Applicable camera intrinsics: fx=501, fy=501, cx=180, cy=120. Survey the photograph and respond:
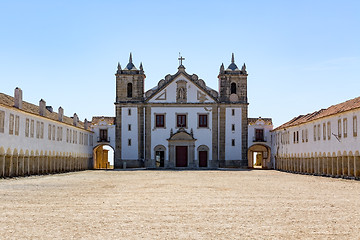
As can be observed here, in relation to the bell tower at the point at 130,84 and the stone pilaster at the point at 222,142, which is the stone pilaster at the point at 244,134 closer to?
the stone pilaster at the point at 222,142

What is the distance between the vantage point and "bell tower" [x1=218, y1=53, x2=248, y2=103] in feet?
181

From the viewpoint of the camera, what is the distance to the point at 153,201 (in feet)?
49.0

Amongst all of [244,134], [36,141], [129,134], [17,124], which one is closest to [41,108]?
[36,141]

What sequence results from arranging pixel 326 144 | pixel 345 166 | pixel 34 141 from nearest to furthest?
1. pixel 345 166
2. pixel 326 144
3. pixel 34 141

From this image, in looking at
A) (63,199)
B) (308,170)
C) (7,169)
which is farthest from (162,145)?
(63,199)

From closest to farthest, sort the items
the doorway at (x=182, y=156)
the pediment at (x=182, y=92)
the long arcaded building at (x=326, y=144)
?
the long arcaded building at (x=326, y=144)
the doorway at (x=182, y=156)
the pediment at (x=182, y=92)

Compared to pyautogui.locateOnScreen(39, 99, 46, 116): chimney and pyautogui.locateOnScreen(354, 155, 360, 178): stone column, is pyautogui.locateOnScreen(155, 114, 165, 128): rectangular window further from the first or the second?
pyautogui.locateOnScreen(354, 155, 360, 178): stone column

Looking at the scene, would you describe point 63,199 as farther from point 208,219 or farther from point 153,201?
point 208,219

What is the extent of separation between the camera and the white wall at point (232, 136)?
54250mm

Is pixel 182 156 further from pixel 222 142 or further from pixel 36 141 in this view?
pixel 36 141

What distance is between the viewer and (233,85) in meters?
55.9

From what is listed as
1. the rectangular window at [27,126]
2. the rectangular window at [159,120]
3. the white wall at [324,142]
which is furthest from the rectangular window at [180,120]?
the rectangular window at [27,126]

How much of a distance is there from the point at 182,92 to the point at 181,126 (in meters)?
3.72

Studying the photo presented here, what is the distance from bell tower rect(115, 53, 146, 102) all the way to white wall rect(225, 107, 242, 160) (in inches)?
385
